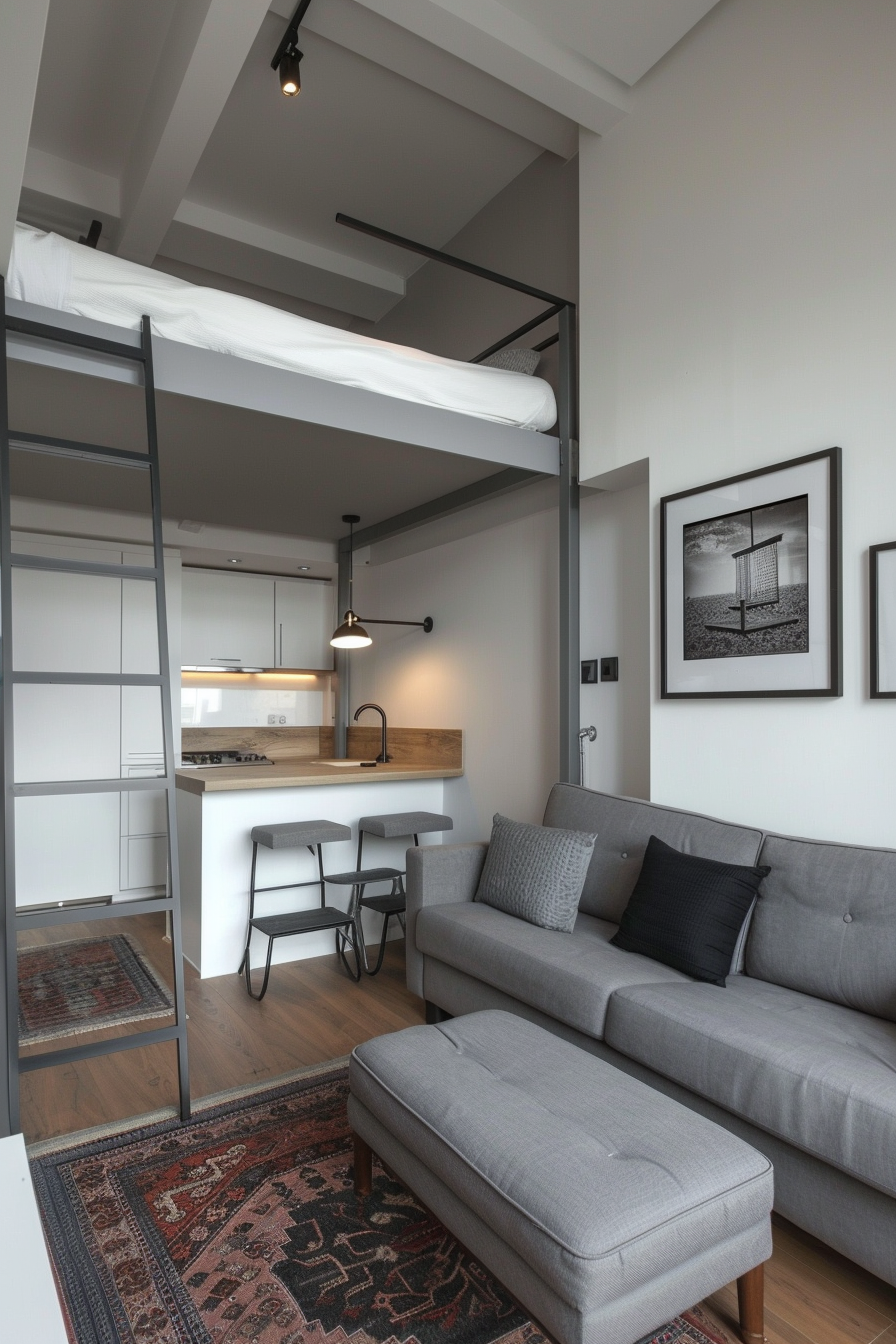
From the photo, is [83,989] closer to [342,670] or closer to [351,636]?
[351,636]

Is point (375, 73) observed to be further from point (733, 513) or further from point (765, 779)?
point (765, 779)

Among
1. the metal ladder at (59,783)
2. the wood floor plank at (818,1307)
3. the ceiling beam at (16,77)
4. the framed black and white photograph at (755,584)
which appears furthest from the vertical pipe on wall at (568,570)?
the ceiling beam at (16,77)

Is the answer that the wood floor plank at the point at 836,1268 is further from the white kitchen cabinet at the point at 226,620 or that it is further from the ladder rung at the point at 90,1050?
the white kitchen cabinet at the point at 226,620

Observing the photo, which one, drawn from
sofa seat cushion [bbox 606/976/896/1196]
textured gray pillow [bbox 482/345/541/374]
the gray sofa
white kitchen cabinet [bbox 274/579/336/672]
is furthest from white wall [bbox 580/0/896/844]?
white kitchen cabinet [bbox 274/579/336/672]

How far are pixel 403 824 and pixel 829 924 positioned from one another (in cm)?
210

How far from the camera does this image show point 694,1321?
159 cm

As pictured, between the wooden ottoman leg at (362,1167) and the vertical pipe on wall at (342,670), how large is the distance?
3884 millimetres

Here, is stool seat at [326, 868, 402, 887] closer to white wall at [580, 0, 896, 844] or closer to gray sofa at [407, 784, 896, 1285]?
gray sofa at [407, 784, 896, 1285]

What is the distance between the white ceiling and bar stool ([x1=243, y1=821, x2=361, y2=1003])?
90.9 inches

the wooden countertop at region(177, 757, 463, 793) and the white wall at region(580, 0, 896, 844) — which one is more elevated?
the white wall at region(580, 0, 896, 844)

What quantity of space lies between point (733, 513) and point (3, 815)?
2.49m

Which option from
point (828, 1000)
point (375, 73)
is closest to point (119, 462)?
point (375, 73)

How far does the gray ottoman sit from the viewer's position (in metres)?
1.25

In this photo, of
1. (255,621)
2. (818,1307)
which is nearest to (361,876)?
(818,1307)
